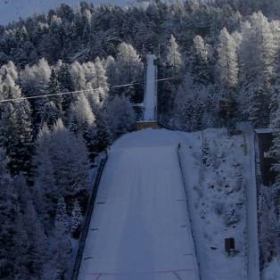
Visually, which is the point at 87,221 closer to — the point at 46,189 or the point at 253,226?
the point at 46,189

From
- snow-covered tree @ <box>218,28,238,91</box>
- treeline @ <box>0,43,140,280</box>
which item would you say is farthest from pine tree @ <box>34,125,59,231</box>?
snow-covered tree @ <box>218,28,238,91</box>

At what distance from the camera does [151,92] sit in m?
65.4

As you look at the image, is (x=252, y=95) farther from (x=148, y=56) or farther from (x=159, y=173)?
(x=148, y=56)

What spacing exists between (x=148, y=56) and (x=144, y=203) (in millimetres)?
40669

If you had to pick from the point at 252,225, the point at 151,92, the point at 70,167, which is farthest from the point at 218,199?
the point at 151,92

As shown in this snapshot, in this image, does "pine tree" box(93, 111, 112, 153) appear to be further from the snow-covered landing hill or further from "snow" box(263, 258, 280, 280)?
"snow" box(263, 258, 280, 280)

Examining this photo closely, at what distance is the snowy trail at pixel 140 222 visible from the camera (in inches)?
1191

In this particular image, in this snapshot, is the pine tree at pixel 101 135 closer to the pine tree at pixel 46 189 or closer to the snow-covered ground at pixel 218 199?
the snow-covered ground at pixel 218 199

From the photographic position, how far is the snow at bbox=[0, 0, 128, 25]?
175500mm

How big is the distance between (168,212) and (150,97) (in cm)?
2967

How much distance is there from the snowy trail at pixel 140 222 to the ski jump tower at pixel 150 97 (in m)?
9.07

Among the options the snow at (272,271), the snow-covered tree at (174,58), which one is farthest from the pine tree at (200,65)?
the snow at (272,271)

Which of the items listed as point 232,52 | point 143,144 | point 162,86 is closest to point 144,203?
point 143,144

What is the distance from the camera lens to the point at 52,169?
37656 millimetres
